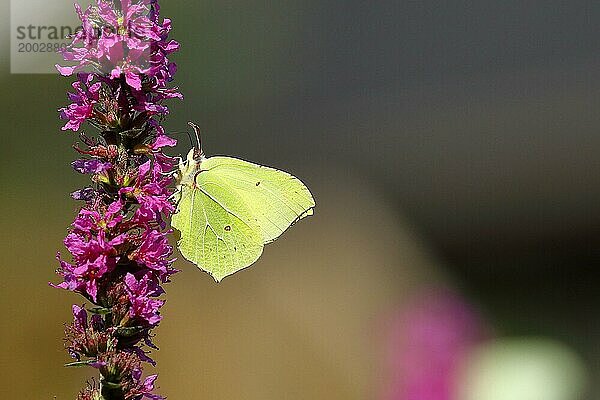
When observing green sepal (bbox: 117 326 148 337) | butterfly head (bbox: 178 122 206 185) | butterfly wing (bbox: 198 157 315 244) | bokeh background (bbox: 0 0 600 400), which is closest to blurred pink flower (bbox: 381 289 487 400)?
butterfly wing (bbox: 198 157 315 244)

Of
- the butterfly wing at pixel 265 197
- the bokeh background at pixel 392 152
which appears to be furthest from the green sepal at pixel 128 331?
the bokeh background at pixel 392 152

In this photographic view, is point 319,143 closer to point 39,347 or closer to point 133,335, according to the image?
point 39,347

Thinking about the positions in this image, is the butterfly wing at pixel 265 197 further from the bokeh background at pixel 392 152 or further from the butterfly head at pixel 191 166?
the bokeh background at pixel 392 152

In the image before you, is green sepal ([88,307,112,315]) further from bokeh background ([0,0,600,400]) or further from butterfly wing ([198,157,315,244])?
bokeh background ([0,0,600,400])

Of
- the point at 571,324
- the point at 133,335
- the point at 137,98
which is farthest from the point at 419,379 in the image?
the point at 571,324

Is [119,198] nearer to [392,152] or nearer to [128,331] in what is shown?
[128,331]
